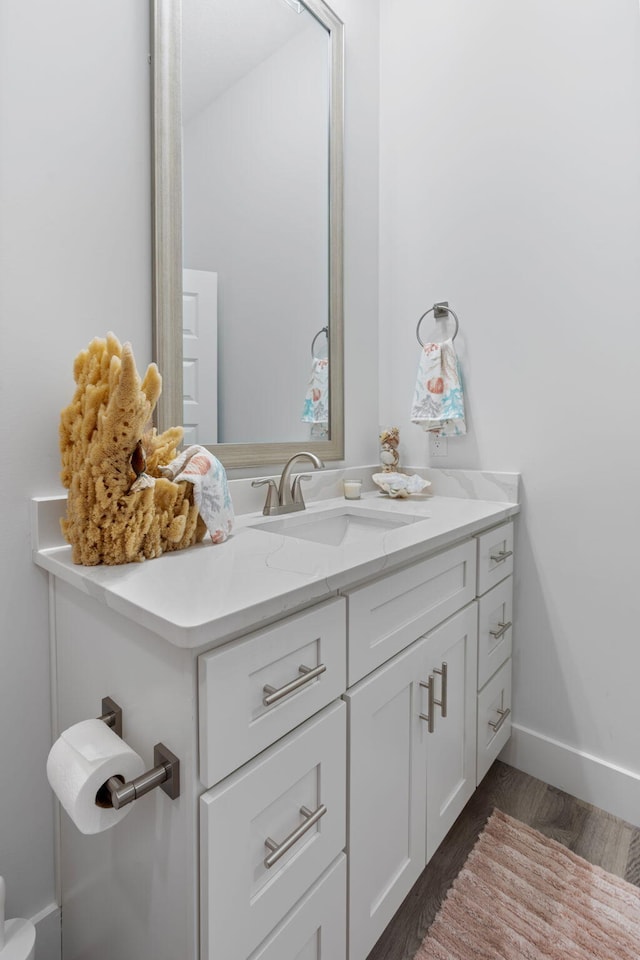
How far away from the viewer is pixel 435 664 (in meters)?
1.11

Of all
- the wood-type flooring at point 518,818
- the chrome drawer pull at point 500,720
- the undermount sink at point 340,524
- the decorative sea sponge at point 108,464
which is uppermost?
the decorative sea sponge at point 108,464

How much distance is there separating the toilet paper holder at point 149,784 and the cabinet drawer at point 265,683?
5 centimetres

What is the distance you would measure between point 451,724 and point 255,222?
55.7 inches

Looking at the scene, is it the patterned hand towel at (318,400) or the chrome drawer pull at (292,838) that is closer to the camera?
the chrome drawer pull at (292,838)

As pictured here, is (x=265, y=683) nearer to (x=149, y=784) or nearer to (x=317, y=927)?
(x=149, y=784)

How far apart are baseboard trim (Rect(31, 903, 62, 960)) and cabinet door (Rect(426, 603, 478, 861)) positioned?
2.58 ft

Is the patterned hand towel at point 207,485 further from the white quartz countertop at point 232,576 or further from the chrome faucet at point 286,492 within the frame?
the chrome faucet at point 286,492

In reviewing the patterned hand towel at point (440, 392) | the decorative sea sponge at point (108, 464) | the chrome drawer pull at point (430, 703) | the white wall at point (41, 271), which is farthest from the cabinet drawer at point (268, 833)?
the patterned hand towel at point (440, 392)

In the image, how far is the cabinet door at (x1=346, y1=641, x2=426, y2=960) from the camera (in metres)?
0.87

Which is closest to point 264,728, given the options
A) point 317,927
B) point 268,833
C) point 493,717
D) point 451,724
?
point 268,833

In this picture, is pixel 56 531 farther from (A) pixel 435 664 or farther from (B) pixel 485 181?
(B) pixel 485 181

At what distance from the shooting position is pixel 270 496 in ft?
4.34

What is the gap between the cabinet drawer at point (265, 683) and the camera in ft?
1.99

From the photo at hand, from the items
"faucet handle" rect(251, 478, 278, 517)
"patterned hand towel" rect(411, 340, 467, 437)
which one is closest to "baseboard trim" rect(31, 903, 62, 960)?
"faucet handle" rect(251, 478, 278, 517)
